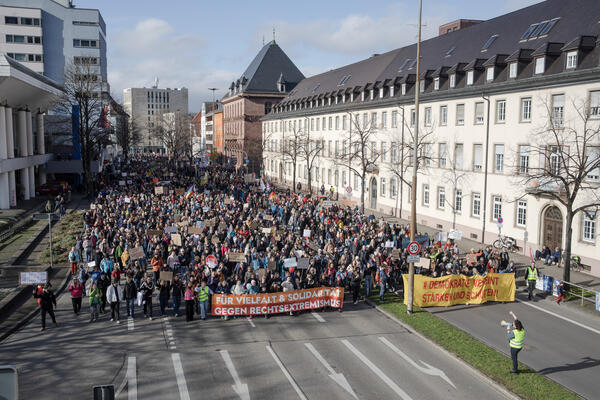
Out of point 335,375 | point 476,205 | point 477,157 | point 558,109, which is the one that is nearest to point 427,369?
point 335,375

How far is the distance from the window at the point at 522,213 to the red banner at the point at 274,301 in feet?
57.8

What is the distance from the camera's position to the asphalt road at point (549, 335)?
1479cm

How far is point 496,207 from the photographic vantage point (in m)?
35.2

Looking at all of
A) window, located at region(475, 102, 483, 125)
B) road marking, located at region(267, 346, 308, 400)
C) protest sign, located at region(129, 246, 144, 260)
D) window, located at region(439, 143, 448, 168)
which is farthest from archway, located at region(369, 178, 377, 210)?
road marking, located at region(267, 346, 308, 400)

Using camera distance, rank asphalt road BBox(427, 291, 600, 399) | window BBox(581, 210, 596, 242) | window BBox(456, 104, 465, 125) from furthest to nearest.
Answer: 1. window BBox(456, 104, 465, 125)
2. window BBox(581, 210, 596, 242)
3. asphalt road BBox(427, 291, 600, 399)

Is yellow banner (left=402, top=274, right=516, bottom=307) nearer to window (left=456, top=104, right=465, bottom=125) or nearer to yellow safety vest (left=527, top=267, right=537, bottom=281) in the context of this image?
yellow safety vest (left=527, top=267, right=537, bottom=281)

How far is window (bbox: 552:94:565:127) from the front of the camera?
98.0 feet

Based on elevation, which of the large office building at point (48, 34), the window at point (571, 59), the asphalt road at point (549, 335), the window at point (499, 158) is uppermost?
the large office building at point (48, 34)

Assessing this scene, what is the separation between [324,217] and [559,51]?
17265mm

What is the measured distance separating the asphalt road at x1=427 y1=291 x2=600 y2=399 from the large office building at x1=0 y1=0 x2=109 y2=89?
3086 inches

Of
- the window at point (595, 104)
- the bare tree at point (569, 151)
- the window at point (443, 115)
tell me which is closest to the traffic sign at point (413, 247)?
the bare tree at point (569, 151)

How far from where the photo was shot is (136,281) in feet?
65.8

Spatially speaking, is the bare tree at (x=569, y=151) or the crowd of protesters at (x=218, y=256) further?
the bare tree at (x=569, y=151)

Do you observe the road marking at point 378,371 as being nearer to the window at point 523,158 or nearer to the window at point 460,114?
the window at point 523,158
